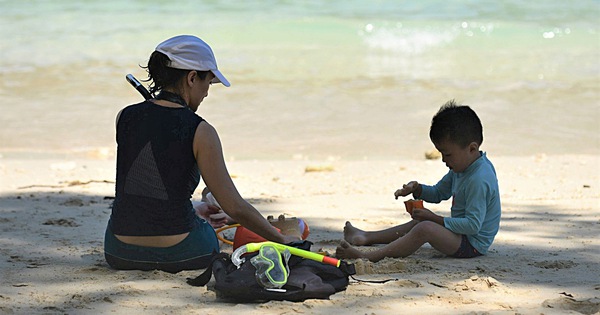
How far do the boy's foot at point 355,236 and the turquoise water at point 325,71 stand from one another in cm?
349

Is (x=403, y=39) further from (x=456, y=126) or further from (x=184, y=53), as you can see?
(x=184, y=53)

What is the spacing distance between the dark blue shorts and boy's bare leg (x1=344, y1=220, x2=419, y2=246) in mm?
1009

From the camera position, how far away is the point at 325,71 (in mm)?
12898

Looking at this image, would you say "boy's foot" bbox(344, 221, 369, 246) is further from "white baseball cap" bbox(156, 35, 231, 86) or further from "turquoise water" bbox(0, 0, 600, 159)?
"turquoise water" bbox(0, 0, 600, 159)

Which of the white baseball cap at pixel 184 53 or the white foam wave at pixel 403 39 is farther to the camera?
the white foam wave at pixel 403 39

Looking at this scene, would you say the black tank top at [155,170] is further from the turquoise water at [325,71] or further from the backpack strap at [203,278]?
the turquoise water at [325,71]

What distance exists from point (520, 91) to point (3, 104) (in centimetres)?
657

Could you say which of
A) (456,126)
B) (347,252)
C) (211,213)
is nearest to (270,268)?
(347,252)

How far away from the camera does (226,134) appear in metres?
9.15

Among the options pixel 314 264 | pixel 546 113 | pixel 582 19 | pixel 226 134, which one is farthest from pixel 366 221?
pixel 582 19

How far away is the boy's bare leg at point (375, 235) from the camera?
464 centimetres

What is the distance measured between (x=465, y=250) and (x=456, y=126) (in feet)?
2.08

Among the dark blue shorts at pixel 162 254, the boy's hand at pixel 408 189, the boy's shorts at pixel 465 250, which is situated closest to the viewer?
the dark blue shorts at pixel 162 254

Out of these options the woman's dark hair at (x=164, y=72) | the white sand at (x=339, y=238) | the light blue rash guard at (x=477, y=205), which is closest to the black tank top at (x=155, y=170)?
the woman's dark hair at (x=164, y=72)
